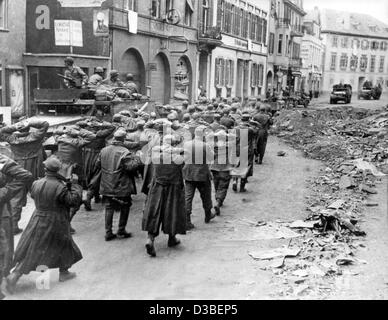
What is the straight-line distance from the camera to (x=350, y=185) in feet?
44.2

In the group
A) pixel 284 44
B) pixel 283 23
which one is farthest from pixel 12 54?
pixel 283 23

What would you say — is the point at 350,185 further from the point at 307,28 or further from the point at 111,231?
the point at 307,28

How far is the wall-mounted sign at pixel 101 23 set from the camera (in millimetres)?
21000

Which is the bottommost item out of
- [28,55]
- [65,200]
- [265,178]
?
[265,178]

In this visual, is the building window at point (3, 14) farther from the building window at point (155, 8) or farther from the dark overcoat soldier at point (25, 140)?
the dark overcoat soldier at point (25, 140)

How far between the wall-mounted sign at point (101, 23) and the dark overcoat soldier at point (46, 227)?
15.1 metres

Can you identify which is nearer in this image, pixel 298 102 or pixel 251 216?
pixel 251 216

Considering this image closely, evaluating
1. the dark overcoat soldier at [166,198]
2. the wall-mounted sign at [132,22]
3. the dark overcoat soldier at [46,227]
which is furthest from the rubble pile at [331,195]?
the wall-mounted sign at [132,22]

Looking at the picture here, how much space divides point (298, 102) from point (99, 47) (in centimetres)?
2116

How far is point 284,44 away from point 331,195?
3761 centimetres

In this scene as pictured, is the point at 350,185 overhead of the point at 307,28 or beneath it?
beneath

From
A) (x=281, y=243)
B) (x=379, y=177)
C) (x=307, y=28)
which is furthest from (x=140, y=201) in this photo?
(x=307, y=28)

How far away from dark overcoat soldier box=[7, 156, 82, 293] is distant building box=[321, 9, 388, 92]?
211 ft

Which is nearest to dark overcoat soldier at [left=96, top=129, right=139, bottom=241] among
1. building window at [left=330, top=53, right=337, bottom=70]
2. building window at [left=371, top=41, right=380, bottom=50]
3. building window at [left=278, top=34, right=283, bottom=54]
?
building window at [left=278, top=34, right=283, bottom=54]
